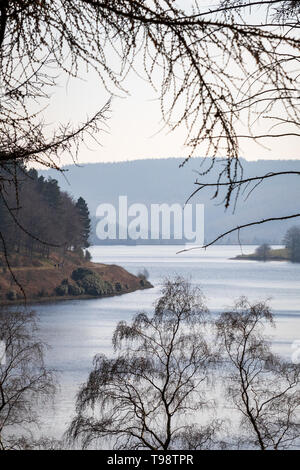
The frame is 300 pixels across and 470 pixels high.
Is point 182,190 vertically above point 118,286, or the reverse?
point 182,190

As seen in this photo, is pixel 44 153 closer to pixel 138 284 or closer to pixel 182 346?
pixel 182 346

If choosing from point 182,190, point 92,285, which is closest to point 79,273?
point 92,285

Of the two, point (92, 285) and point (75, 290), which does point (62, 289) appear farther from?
point (92, 285)

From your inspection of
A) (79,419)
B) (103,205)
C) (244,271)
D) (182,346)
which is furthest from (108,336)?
(103,205)

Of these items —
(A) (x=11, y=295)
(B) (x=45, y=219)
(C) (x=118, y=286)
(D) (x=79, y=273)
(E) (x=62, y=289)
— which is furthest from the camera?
(C) (x=118, y=286)

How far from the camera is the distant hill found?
111 metres

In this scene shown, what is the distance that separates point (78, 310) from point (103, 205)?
72.7 meters

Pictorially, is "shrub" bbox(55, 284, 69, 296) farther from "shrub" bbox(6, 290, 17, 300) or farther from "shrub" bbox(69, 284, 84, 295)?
"shrub" bbox(6, 290, 17, 300)

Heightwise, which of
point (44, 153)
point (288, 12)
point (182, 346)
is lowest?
point (182, 346)

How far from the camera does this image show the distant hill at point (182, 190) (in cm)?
11106

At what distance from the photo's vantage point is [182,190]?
126188 millimetres

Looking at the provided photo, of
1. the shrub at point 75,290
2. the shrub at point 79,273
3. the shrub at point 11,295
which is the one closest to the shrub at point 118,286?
the shrub at point 79,273

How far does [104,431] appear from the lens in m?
13.4

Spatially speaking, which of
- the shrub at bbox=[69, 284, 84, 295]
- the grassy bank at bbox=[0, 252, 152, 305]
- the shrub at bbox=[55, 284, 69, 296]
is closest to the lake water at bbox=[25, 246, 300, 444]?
the grassy bank at bbox=[0, 252, 152, 305]
